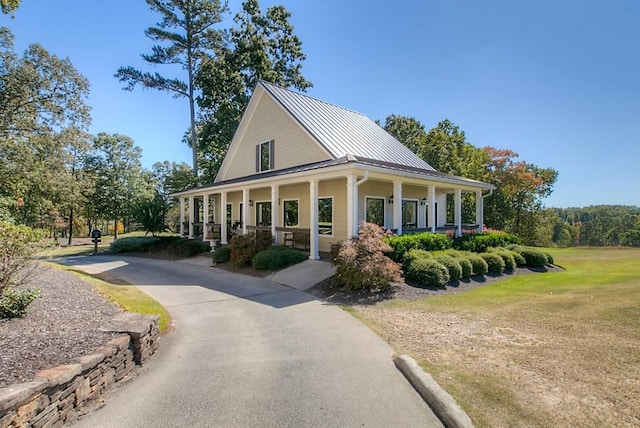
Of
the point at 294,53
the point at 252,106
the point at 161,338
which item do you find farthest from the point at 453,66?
the point at 161,338

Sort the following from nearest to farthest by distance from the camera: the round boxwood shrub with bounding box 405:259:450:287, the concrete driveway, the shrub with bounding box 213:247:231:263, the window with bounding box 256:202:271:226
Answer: the concrete driveway
the round boxwood shrub with bounding box 405:259:450:287
the shrub with bounding box 213:247:231:263
the window with bounding box 256:202:271:226

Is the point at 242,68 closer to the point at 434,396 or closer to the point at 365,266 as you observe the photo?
the point at 365,266

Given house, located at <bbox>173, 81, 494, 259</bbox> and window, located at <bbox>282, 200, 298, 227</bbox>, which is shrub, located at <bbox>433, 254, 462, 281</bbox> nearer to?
house, located at <bbox>173, 81, 494, 259</bbox>

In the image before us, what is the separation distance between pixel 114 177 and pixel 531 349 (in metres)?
38.5

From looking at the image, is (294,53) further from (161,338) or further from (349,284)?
(161,338)

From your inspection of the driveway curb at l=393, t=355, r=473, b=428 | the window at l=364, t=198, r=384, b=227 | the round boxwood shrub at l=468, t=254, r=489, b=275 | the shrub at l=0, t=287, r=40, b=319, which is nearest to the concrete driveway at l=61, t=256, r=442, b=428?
the driveway curb at l=393, t=355, r=473, b=428

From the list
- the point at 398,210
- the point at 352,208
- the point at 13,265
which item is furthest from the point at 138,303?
the point at 398,210

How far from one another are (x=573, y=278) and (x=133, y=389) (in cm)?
1361

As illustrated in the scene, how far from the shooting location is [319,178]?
12.5 meters

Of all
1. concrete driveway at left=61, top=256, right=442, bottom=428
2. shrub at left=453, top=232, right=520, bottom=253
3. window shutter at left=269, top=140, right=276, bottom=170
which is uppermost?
window shutter at left=269, top=140, right=276, bottom=170

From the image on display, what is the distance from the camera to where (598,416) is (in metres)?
3.15

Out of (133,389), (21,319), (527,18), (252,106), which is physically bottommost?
(133,389)

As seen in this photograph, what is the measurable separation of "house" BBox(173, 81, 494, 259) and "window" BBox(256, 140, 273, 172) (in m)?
0.06

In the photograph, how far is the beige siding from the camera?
15633 millimetres
